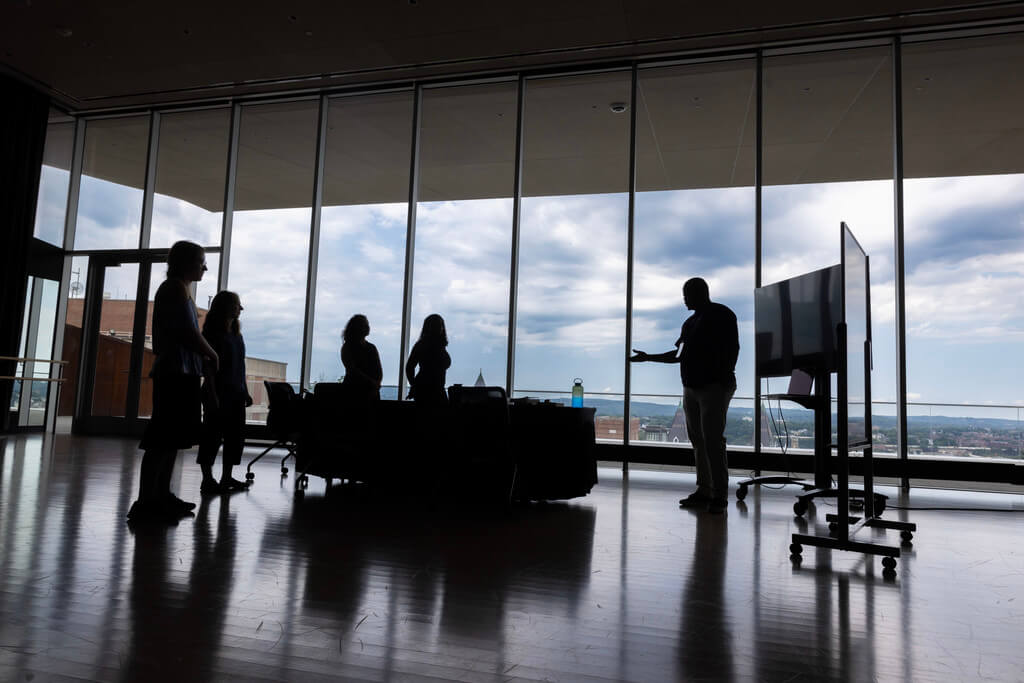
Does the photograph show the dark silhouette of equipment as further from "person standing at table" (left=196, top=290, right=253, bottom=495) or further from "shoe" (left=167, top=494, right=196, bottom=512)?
"shoe" (left=167, top=494, right=196, bottom=512)

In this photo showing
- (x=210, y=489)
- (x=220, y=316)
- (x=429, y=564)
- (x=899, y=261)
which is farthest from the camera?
(x=899, y=261)

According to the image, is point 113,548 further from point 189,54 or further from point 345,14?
point 189,54

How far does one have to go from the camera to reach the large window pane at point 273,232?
24.8 feet

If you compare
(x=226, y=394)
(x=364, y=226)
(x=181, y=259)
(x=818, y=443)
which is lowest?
(x=818, y=443)

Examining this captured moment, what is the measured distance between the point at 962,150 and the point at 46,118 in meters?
10.8

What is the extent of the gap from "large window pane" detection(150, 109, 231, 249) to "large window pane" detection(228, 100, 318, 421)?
0.33 m

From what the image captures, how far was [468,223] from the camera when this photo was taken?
7.27 m

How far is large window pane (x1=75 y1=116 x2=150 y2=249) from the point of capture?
339 inches

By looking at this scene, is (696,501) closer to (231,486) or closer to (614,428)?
(614,428)

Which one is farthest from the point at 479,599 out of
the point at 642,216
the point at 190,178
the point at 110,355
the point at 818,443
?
the point at 110,355

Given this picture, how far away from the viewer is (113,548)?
8.77ft

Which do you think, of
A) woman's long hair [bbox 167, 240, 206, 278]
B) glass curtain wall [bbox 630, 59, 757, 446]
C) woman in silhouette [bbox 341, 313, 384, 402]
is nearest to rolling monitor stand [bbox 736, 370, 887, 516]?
glass curtain wall [bbox 630, 59, 757, 446]

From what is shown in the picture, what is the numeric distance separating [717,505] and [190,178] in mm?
7881

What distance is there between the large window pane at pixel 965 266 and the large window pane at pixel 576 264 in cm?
272
